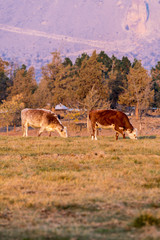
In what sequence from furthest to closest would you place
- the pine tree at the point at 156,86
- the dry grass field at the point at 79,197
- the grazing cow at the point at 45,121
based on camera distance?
the pine tree at the point at 156,86 < the grazing cow at the point at 45,121 < the dry grass field at the point at 79,197

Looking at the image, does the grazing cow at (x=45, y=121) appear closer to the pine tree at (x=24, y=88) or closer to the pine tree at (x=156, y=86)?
the pine tree at (x=24, y=88)

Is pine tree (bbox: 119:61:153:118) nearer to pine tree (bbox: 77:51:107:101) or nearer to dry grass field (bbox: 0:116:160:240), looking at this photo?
pine tree (bbox: 77:51:107:101)

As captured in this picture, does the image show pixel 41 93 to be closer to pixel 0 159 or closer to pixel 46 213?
pixel 0 159

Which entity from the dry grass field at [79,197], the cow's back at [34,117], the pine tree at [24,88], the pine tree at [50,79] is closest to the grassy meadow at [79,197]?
the dry grass field at [79,197]

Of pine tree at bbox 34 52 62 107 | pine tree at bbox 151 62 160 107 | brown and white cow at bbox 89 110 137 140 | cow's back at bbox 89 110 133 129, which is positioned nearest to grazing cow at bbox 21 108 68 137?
brown and white cow at bbox 89 110 137 140

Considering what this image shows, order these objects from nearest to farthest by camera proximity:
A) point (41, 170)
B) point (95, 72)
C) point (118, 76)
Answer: point (41, 170) < point (95, 72) < point (118, 76)

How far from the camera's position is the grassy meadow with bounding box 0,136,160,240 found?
6570 mm

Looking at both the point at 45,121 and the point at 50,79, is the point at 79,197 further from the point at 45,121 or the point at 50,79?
the point at 50,79

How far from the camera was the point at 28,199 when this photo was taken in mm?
8844

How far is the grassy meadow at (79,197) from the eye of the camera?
6570 millimetres

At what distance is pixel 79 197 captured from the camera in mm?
8883

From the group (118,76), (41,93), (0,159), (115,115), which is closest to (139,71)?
(118,76)

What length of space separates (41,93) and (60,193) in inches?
2660

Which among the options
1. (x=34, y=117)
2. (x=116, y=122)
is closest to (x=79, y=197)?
(x=116, y=122)
